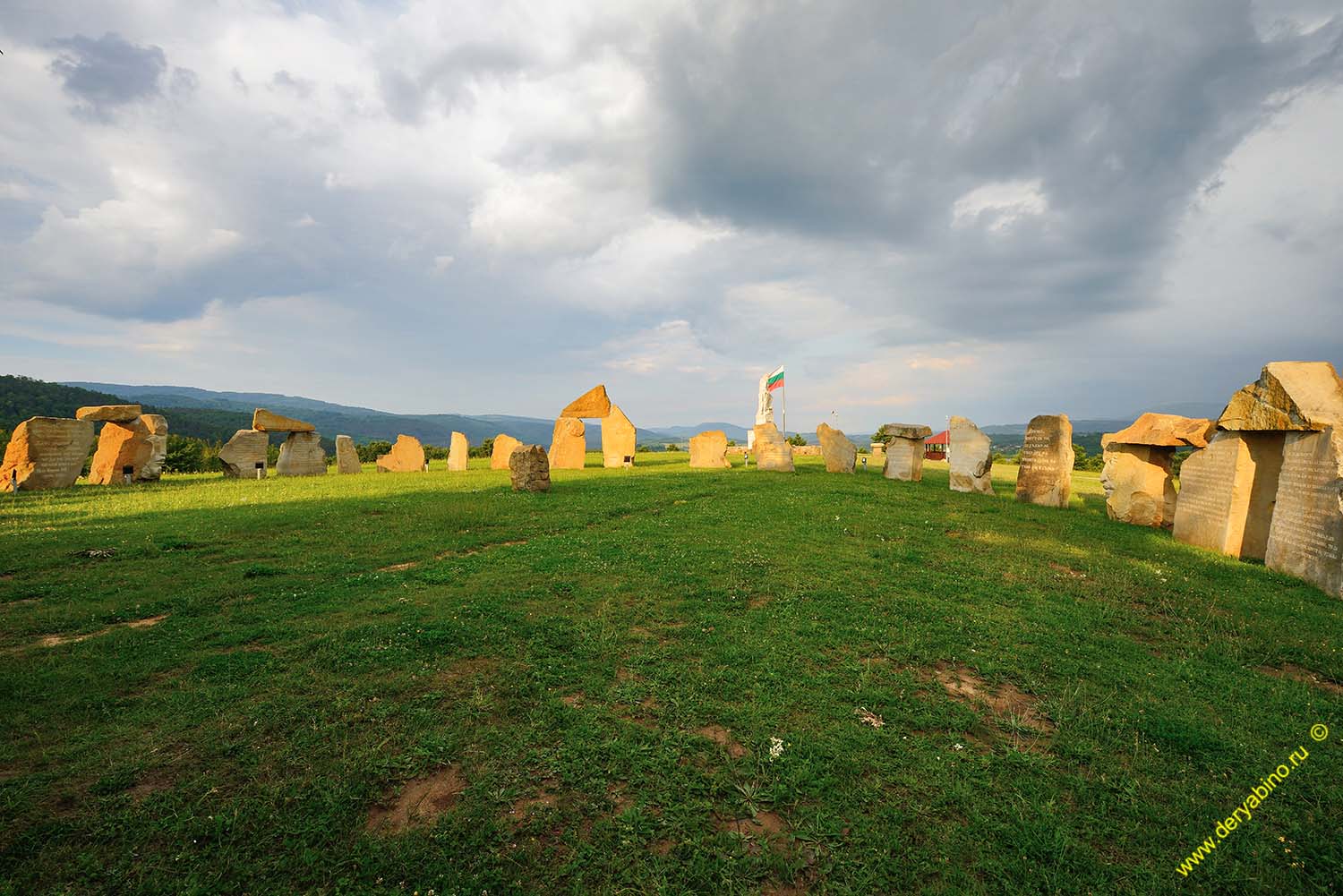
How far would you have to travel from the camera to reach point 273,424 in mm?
25172

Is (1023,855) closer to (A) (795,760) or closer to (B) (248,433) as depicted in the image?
(A) (795,760)

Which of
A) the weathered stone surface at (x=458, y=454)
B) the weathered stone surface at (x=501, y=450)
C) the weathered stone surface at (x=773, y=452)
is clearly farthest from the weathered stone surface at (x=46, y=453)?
the weathered stone surface at (x=773, y=452)

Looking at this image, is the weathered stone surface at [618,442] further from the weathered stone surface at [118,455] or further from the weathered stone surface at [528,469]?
the weathered stone surface at [118,455]

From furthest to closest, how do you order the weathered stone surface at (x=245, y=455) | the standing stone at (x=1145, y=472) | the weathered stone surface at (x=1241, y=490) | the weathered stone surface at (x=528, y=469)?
the weathered stone surface at (x=245, y=455) < the weathered stone surface at (x=528, y=469) < the standing stone at (x=1145, y=472) < the weathered stone surface at (x=1241, y=490)

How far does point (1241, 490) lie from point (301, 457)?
33.7m

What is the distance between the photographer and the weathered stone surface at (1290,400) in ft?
33.7

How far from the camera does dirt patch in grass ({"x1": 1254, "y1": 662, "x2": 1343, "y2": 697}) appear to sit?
20.2 ft

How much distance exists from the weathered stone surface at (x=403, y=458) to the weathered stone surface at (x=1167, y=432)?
103 feet

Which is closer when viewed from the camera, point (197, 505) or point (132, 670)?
point (132, 670)

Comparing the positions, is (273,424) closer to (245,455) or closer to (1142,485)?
(245,455)

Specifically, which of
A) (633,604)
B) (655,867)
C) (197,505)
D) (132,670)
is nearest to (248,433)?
(197,505)

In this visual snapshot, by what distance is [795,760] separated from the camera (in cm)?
451

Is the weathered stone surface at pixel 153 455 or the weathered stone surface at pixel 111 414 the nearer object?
the weathered stone surface at pixel 111 414

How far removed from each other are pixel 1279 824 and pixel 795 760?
3529 mm
